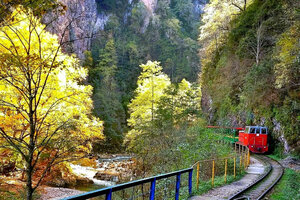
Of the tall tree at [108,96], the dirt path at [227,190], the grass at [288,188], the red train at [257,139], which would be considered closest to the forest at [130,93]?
the tall tree at [108,96]

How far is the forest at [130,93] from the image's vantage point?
633cm

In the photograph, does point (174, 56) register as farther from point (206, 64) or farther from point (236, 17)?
point (236, 17)

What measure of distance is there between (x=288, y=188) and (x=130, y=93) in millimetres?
51823

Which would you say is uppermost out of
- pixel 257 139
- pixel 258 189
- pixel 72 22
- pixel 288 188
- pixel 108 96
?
pixel 108 96

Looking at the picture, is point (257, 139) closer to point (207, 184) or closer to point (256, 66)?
point (256, 66)

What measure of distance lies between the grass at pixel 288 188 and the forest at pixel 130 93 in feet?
10.8

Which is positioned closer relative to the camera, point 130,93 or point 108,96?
point 108,96

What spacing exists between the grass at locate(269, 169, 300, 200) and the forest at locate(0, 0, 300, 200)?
3279mm

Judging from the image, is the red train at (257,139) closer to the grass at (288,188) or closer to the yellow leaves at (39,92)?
the grass at (288,188)

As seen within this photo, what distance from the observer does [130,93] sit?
61.1m

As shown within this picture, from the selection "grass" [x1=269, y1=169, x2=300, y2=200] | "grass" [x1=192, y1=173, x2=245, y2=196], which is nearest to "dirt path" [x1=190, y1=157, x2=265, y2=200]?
"grass" [x1=192, y1=173, x2=245, y2=196]

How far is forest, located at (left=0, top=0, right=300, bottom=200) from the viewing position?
633cm

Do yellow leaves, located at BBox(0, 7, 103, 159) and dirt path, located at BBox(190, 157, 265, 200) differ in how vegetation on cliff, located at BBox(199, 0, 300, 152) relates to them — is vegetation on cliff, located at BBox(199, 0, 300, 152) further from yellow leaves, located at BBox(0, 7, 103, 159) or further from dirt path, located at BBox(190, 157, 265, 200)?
yellow leaves, located at BBox(0, 7, 103, 159)

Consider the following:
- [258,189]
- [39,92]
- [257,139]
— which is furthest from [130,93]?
[258,189]
